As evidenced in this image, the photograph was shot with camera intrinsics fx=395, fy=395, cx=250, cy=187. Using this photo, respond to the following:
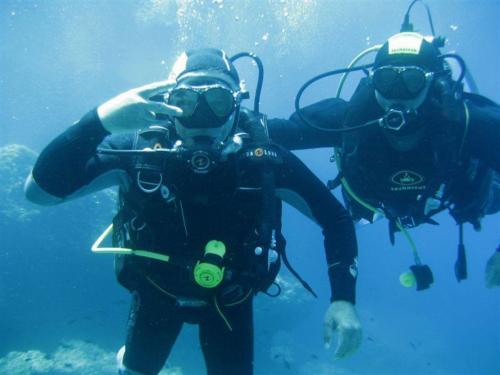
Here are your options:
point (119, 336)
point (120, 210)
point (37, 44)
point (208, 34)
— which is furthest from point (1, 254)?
point (37, 44)

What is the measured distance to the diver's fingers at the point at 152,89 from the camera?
287 centimetres

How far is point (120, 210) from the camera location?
11.7 ft

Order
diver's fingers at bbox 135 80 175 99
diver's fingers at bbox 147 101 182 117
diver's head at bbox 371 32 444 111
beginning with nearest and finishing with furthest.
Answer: diver's fingers at bbox 147 101 182 117
diver's fingers at bbox 135 80 175 99
diver's head at bbox 371 32 444 111

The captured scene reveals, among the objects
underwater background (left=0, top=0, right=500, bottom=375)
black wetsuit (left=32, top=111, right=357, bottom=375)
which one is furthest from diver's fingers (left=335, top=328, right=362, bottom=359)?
underwater background (left=0, top=0, right=500, bottom=375)

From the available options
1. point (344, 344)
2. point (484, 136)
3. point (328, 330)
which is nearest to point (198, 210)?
point (328, 330)

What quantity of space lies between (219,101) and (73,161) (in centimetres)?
126

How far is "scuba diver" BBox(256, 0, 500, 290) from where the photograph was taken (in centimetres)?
406

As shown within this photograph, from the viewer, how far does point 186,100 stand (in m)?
3.28

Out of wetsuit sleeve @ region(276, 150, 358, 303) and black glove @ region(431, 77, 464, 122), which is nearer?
wetsuit sleeve @ region(276, 150, 358, 303)

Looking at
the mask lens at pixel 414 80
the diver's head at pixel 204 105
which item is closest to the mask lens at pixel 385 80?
the mask lens at pixel 414 80

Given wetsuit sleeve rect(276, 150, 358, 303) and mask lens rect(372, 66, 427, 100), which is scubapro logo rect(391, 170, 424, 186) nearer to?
mask lens rect(372, 66, 427, 100)

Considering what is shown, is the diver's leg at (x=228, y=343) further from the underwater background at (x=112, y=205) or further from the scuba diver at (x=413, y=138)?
the underwater background at (x=112, y=205)

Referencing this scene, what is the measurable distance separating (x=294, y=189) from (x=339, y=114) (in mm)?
1717

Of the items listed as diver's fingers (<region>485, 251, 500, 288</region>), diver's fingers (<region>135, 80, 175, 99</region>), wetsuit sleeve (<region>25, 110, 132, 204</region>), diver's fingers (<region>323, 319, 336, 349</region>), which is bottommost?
diver's fingers (<region>323, 319, 336, 349</region>)
